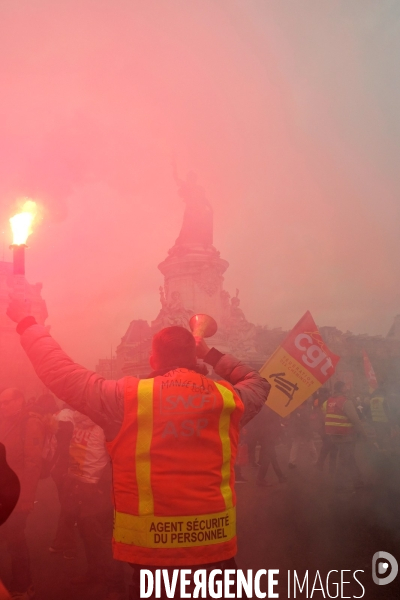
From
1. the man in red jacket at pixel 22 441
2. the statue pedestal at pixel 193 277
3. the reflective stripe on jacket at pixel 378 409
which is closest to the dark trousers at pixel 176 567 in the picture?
the man in red jacket at pixel 22 441

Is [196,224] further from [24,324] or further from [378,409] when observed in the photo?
[24,324]

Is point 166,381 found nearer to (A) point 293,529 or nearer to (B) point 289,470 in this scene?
(A) point 293,529

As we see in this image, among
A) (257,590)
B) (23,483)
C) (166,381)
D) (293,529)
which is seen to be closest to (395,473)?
(293,529)

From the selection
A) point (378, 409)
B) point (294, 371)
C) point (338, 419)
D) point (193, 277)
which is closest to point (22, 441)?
point (294, 371)

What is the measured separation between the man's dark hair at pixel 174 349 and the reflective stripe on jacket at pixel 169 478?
0.16m

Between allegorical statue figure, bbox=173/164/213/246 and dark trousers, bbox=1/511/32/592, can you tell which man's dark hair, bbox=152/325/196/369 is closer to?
dark trousers, bbox=1/511/32/592

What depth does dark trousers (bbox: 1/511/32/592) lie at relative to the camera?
377 cm

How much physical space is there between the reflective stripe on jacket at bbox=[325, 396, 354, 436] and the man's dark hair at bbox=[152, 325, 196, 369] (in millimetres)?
6205

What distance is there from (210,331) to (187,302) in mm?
15544

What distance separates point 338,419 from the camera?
8297mm

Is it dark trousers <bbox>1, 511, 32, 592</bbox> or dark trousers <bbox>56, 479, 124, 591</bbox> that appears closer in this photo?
dark trousers <bbox>1, 511, 32, 592</bbox>

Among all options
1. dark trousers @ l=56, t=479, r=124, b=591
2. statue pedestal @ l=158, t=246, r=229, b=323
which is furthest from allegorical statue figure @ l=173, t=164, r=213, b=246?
dark trousers @ l=56, t=479, r=124, b=591

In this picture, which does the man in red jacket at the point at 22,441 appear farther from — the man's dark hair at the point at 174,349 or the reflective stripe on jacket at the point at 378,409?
the reflective stripe on jacket at the point at 378,409

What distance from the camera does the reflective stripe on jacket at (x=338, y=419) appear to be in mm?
8227
